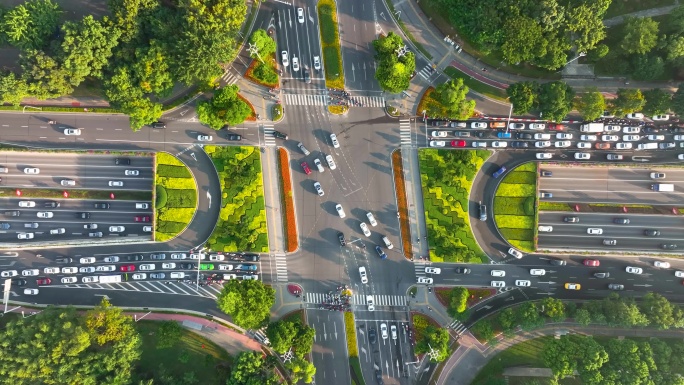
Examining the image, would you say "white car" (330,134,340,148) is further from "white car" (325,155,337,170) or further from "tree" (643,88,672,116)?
"tree" (643,88,672,116)

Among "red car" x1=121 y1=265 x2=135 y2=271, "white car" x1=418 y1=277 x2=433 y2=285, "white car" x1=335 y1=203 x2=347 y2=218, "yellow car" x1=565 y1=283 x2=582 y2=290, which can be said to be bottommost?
"yellow car" x1=565 y1=283 x2=582 y2=290

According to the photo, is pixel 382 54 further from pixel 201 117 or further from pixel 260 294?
pixel 260 294

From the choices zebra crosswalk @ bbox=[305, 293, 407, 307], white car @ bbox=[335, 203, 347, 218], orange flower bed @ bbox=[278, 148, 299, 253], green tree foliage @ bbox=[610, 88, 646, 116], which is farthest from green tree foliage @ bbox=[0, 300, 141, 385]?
green tree foliage @ bbox=[610, 88, 646, 116]

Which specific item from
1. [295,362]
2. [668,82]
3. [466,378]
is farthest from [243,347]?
[668,82]

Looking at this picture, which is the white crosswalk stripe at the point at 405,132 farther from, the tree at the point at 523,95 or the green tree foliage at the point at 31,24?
the green tree foliage at the point at 31,24

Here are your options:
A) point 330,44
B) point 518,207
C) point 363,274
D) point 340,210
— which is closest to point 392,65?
point 330,44

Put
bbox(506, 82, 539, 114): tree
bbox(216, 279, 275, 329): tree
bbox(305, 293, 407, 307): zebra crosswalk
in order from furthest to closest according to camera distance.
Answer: bbox(305, 293, 407, 307): zebra crosswalk → bbox(506, 82, 539, 114): tree → bbox(216, 279, 275, 329): tree
